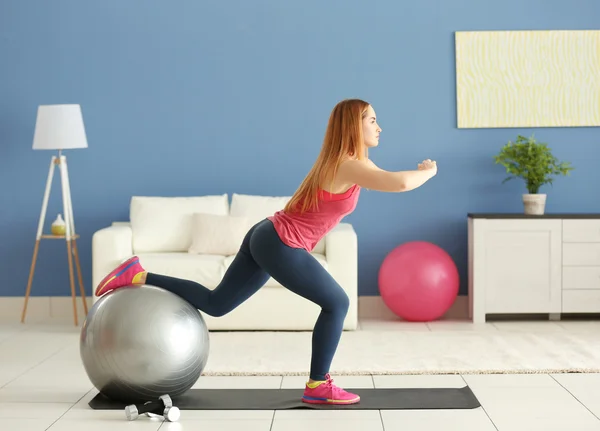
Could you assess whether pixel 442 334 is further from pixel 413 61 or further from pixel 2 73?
pixel 2 73

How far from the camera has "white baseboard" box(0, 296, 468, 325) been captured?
6.46 meters

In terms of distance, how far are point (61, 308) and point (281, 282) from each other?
11.1 ft

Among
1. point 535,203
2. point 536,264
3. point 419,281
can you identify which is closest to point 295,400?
point 419,281

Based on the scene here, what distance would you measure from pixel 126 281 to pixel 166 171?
2.83 meters

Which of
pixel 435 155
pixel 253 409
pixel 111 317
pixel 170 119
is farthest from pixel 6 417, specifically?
pixel 435 155

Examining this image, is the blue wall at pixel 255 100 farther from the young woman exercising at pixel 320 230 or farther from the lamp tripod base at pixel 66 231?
the young woman exercising at pixel 320 230

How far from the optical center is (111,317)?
3.56m

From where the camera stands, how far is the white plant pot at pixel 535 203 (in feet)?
20.0

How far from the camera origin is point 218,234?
597 cm

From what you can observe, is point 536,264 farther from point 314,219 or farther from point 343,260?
point 314,219

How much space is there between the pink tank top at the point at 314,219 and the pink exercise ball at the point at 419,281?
236 centimetres

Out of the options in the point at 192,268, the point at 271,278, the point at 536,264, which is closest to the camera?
the point at 192,268

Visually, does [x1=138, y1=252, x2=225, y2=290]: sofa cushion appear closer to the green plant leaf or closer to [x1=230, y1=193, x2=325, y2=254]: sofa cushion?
[x1=230, y1=193, x2=325, y2=254]: sofa cushion

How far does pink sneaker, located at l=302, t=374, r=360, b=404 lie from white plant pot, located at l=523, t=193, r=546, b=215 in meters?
2.81
